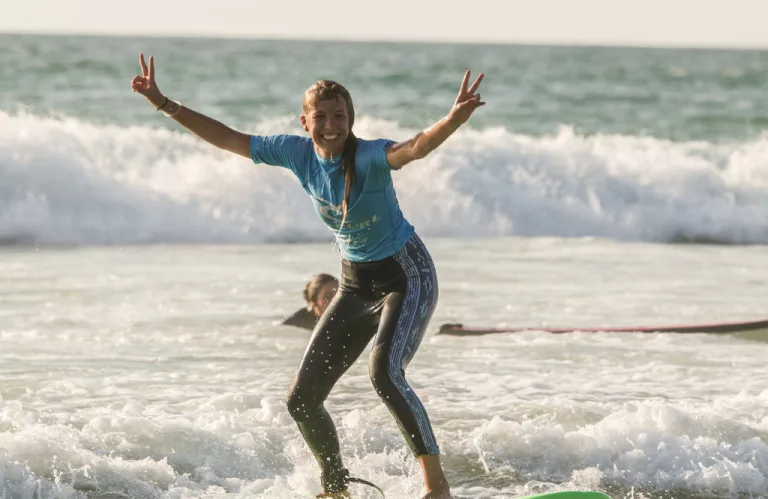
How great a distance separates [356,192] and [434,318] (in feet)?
15.8

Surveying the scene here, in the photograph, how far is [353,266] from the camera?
17.3 feet

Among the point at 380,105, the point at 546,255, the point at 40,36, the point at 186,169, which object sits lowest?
the point at 546,255

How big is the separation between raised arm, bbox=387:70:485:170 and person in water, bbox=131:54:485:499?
16 mm

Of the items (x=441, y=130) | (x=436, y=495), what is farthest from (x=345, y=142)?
(x=436, y=495)

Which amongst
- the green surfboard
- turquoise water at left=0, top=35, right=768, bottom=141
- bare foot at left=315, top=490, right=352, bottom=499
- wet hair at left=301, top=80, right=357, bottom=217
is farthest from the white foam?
the green surfboard

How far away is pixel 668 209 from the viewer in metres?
17.3

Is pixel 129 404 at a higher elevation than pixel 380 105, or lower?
lower

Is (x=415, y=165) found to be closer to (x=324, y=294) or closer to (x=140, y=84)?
(x=324, y=294)

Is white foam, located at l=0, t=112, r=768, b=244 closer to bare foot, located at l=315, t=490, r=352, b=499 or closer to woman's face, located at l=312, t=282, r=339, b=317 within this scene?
woman's face, located at l=312, t=282, r=339, b=317

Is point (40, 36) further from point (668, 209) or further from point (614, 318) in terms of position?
point (614, 318)

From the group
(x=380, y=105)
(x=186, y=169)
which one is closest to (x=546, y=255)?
(x=186, y=169)

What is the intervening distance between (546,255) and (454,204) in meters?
3.32

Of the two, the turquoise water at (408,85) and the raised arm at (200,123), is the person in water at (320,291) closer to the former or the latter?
the raised arm at (200,123)

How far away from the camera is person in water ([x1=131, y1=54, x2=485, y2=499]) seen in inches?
196
